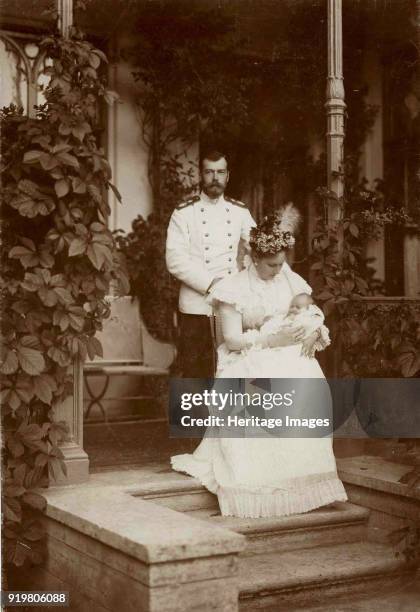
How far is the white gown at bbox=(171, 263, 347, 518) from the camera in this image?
4.14 metres

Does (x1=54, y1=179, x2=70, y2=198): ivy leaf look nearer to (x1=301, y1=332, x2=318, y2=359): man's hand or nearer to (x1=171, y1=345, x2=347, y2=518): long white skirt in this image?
(x1=171, y1=345, x2=347, y2=518): long white skirt

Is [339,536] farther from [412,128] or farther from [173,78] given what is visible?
[412,128]

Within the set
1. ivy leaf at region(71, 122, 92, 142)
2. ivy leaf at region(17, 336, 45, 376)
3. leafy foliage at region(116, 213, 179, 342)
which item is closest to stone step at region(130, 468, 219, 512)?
ivy leaf at region(17, 336, 45, 376)

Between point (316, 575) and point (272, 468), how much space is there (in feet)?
1.85

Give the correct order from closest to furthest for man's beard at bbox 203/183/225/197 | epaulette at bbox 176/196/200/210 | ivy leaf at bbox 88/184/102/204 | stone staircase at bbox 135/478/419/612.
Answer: stone staircase at bbox 135/478/419/612, ivy leaf at bbox 88/184/102/204, man's beard at bbox 203/183/225/197, epaulette at bbox 176/196/200/210

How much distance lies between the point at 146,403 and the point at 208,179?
9.93 feet

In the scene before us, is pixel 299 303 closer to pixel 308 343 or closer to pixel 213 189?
pixel 308 343

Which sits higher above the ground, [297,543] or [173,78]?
[173,78]

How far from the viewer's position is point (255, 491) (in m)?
4.12

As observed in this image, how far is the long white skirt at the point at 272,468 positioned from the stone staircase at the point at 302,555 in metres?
0.07

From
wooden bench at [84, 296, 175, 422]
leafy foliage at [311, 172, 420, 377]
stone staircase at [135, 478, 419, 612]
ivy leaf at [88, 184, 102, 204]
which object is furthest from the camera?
wooden bench at [84, 296, 175, 422]

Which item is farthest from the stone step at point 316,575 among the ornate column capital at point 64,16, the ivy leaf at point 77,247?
the ornate column capital at point 64,16

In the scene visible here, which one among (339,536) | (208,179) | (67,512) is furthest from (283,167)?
(67,512)

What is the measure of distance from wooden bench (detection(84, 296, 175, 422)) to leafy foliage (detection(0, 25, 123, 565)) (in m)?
2.99
